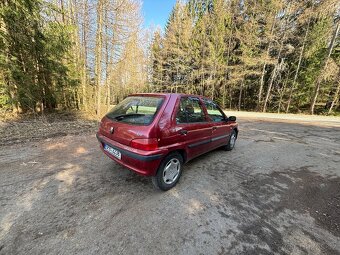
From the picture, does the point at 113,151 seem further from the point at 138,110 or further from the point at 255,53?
the point at 255,53

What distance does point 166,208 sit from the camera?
2.60 meters

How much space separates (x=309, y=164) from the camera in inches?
177

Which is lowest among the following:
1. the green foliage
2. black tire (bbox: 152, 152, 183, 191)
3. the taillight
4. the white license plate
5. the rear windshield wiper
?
black tire (bbox: 152, 152, 183, 191)

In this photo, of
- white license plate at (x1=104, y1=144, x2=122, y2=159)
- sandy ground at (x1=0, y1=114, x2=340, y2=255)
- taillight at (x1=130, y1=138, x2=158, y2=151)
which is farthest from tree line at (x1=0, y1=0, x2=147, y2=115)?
taillight at (x1=130, y1=138, x2=158, y2=151)

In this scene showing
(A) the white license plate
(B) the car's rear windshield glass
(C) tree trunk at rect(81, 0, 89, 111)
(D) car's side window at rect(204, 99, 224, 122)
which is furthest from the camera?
(C) tree trunk at rect(81, 0, 89, 111)

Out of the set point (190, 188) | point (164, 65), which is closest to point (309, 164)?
point (190, 188)

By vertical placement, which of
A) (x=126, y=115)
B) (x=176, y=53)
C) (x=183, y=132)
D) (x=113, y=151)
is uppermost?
(x=176, y=53)

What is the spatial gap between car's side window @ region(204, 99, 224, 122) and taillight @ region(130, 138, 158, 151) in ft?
6.23

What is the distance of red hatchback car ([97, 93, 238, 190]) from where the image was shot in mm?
2652

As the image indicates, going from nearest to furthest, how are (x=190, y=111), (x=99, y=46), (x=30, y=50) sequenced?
(x=190, y=111)
(x=30, y=50)
(x=99, y=46)

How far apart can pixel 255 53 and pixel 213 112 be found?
58.5 feet

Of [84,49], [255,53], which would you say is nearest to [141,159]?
[84,49]

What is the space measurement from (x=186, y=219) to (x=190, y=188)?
805 millimetres

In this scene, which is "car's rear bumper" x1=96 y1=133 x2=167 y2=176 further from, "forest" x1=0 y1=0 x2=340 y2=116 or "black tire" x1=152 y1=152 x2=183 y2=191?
"forest" x1=0 y1=0 x2=340 y2=116
